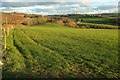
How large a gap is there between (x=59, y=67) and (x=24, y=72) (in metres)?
3.22

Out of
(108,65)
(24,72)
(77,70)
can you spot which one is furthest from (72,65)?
(24,72)

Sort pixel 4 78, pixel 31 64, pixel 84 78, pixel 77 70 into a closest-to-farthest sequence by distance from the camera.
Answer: pixel 4 78 < pixel 84 78 < pixel 77 70 < pixel 31 64

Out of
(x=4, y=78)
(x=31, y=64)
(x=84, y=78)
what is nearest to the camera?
(x=4, y=78)

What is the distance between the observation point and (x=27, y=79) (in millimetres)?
9141

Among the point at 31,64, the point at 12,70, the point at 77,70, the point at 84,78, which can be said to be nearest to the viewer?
the point at 84,78

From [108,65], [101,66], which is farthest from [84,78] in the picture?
[108,65]

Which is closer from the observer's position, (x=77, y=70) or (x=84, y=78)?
(x=84, y=78)

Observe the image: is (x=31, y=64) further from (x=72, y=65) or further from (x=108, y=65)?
(x=108, y=65)

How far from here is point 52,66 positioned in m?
11.9

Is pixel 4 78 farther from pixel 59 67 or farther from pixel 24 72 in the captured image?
pixel 59 67

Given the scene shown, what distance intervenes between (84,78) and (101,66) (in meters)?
3.61

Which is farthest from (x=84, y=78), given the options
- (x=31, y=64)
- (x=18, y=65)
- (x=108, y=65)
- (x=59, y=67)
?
(x=18, y=65)

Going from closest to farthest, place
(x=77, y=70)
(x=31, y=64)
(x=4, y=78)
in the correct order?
1. (x=4, y=78)
2. (x=77, y=70)
3. (x=31, y=64)

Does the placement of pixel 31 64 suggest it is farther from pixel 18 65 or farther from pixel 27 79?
pixel 27 79
